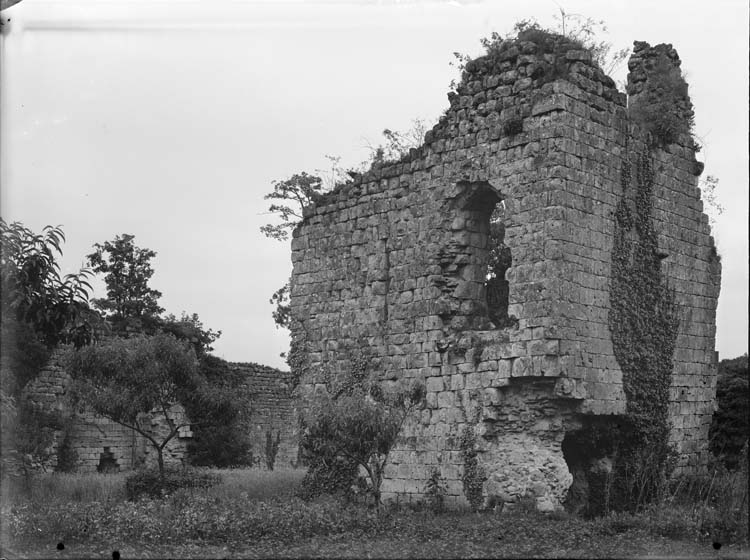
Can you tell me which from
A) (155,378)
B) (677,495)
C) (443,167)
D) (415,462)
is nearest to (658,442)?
(677,495)

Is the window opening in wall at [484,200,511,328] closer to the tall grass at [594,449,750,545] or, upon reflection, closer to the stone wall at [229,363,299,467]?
the tall grass at [594,449,750,545]

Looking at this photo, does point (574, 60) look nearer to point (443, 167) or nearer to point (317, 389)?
point (443, 167)

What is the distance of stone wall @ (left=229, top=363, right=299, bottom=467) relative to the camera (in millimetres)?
26812

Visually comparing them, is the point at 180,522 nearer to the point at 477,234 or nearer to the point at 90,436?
the point at 477,234

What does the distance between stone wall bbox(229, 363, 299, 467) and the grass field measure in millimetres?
12371

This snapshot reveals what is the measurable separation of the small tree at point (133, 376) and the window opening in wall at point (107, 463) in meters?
5.46

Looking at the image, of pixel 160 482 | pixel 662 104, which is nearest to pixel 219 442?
pixel 160 482

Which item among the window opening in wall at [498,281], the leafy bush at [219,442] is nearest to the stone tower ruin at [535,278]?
the window opening in wall at [498,281]

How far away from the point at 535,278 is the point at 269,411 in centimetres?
1458

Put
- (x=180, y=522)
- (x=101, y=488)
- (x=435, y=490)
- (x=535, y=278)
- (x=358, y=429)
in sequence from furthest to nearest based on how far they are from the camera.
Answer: (x=101, y=488) → (x=435, y=490) → (x=535, y=278) → (x=358, y=429) → (x=180, y=522)

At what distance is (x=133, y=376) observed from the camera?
56.7 feet

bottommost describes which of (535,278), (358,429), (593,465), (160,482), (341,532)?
(341,532)

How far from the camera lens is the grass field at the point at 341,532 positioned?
36.5ft

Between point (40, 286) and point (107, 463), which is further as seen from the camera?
point (107, 463)
